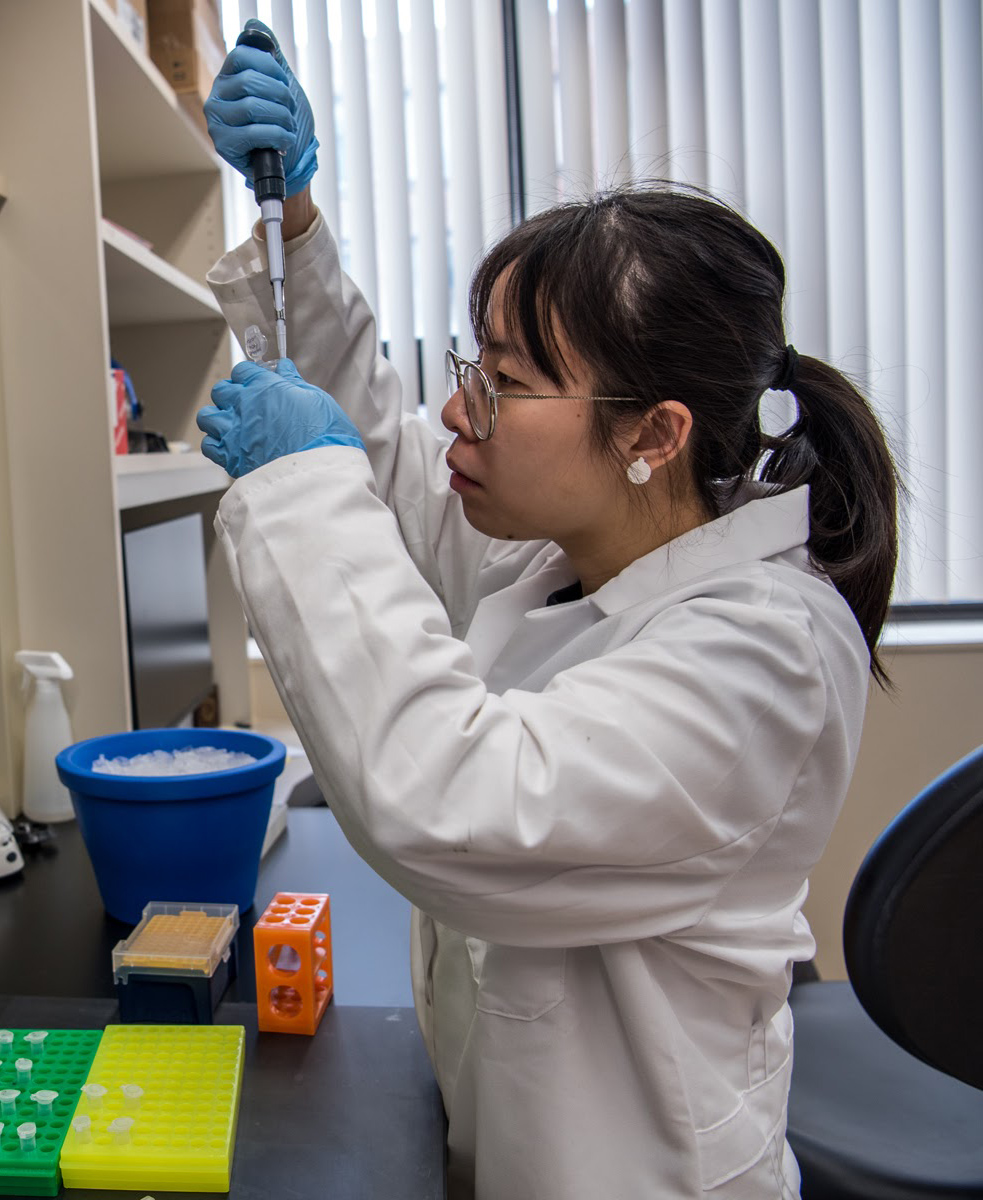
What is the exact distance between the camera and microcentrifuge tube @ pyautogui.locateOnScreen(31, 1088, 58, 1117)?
698 mm

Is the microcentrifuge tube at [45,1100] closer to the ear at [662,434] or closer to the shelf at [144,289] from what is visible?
the ear at [662,434]

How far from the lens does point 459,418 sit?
0.88 meters

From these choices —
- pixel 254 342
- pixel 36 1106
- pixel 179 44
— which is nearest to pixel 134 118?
pixel 179 44

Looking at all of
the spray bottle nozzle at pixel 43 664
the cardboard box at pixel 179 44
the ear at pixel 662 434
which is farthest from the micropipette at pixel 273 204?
the cardboard box at pixel 179 44

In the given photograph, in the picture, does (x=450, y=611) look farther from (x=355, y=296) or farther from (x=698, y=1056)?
(x=698, y=1056)

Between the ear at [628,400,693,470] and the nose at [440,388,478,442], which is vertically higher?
the nose at [440,388,478,442]

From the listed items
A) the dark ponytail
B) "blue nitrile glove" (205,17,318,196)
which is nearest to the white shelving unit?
"blue nitrile glove" (205,17,318,196)

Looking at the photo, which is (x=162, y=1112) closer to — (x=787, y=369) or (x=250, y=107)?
(x=787, y=369)

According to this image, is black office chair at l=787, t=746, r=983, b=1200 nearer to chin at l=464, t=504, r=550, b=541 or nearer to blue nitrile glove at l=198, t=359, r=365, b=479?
chin at l=464, t=504, r=550, b=541

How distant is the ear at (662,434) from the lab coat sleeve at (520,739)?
0.16 meters

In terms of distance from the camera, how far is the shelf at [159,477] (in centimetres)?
145

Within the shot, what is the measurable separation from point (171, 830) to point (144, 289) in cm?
110

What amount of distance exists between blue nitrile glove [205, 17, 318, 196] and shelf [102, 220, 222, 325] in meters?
0.46

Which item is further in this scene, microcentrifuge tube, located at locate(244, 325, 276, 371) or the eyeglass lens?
microcentrifuge tube, located at locate(244, 325, 276, 371)
